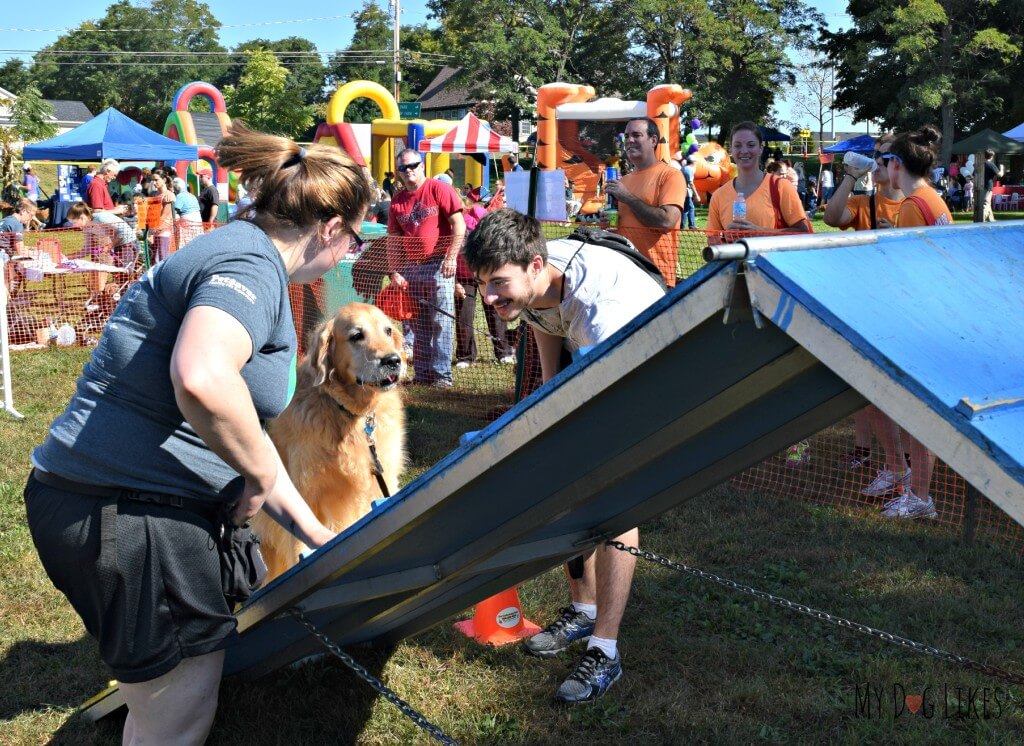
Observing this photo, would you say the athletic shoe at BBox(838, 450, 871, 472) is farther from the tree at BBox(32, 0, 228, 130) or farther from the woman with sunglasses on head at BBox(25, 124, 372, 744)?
the tree at BBox(32, 0, 228, 130)

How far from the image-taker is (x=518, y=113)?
178 ft

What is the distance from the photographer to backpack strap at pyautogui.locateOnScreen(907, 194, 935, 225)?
16.8 ft

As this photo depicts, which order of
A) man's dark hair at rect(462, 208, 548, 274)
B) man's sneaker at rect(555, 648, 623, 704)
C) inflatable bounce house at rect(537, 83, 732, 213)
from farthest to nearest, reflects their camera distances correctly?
inflatable bounce house at rect(537, 83, 732, 213)
man's sneaker at rect(555, 648, 623, 704)
man's dark hair at rect(462, 208, 548, 274)

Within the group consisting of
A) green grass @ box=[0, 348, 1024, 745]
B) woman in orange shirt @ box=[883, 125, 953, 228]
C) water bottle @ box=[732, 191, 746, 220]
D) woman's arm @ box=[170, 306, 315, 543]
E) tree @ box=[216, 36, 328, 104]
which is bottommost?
green grass @ box=[0, 348, 1024, 745]

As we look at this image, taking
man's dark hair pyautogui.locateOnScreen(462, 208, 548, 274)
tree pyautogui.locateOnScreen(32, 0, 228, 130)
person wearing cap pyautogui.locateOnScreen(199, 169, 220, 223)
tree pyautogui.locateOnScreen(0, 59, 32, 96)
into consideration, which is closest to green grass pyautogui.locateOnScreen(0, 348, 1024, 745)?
man's dark hair pyautogui.locateOnScreen(462, 208, 548, 274)

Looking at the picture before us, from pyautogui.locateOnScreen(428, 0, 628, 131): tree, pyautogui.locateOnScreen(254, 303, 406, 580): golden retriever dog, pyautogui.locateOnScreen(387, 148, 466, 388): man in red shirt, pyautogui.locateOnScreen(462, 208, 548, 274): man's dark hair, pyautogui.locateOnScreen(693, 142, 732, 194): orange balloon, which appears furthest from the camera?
pyautogui.locateOnScreen(428, 0, 628, 131): tree

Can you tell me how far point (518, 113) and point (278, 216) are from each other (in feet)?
177

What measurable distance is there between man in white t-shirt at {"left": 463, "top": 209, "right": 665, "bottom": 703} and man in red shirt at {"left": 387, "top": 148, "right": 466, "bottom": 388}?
15.7 feet

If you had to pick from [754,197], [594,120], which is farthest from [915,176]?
[594,120]

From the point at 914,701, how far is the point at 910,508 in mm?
2029

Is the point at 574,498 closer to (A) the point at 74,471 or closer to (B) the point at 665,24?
(A) the point at 74,471

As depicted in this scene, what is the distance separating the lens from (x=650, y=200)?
6297 millimetres

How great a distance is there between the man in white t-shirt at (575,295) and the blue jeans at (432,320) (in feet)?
15.7

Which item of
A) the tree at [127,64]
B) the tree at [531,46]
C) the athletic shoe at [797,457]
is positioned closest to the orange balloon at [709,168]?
the tree at [531,46]
